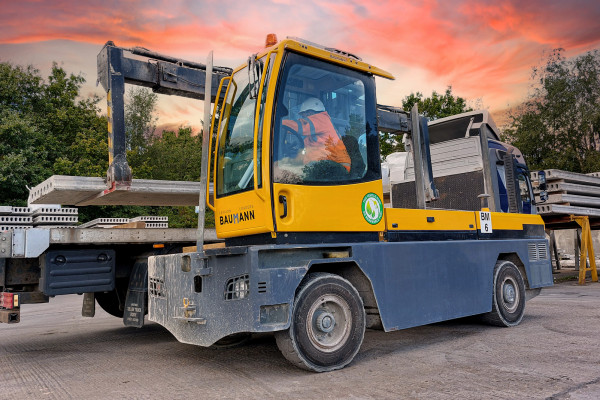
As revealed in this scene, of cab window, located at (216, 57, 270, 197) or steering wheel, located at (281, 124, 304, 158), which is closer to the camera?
steering wheel, located at (281, 124, 304, 158)

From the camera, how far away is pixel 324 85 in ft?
16.7

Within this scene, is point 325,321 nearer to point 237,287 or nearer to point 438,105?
point 237,287

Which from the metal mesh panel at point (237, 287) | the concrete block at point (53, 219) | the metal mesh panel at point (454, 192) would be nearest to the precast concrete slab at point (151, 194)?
the metal mesh panel at point (237, 287)

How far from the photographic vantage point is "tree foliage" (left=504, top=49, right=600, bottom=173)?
102ft

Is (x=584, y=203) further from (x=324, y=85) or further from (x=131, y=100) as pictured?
(x=131, y=100)

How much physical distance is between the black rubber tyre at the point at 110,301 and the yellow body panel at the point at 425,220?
425cm

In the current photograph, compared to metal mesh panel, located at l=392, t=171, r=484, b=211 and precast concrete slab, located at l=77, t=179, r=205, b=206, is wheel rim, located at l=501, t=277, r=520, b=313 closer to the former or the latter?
metal mesh panel, located at l=392, t=171, r=484, b=211

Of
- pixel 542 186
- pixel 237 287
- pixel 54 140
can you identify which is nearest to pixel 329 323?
pixel 237 287

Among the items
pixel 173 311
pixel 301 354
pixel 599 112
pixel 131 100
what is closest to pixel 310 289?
pixel 301 354

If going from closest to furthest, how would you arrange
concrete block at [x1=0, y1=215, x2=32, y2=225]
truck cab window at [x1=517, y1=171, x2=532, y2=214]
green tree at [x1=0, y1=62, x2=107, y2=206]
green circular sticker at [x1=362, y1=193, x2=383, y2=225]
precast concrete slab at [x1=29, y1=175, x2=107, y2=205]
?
green circular sticker at [x1=362, y1=193, x2=383, y2=225]
precast concrete slab at [x1=29, y1=175, x2=107, y2=205]
truck cab window at [x1=517, y1=171, x2=532, y2=214]
concrete block at [x1=0, y1=215, x2=32, y2=225]
green tree at [x1=0, y1=62, x2=107, y2=206]

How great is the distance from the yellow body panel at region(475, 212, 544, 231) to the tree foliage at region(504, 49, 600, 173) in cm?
2544

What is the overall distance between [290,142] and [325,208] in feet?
2.32

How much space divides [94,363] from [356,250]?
3155mm

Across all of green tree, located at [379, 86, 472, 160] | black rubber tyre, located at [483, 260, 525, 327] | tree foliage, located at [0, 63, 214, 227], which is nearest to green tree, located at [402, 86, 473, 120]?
green tree, located at [379, 86, 472, 160]
